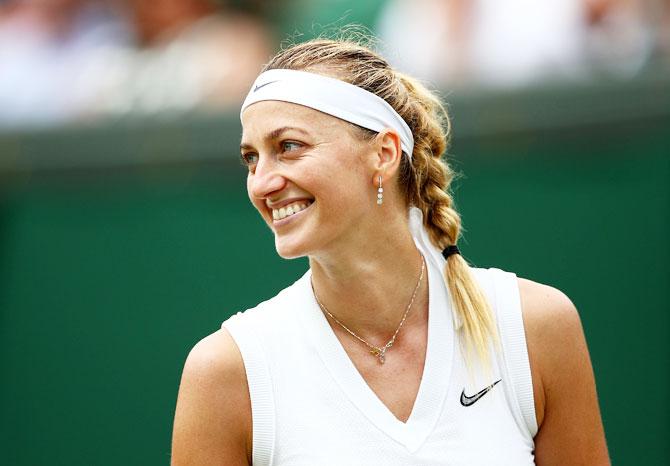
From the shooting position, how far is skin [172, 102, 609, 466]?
2.38 metres

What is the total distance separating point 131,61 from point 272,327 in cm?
315

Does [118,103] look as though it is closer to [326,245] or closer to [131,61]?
[131,61]

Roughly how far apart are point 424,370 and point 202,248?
6.44 feet

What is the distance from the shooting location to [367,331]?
2.57m

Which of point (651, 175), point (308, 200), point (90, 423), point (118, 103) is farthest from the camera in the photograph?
point (118, 103)

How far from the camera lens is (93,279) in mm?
4457

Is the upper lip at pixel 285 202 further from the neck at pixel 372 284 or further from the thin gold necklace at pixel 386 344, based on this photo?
the thin gold necklace at pixel 386 344

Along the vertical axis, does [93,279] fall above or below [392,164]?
above

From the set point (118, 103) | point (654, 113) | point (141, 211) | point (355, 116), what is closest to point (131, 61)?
point (118, 103)

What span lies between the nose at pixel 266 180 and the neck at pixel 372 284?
0.19 meters

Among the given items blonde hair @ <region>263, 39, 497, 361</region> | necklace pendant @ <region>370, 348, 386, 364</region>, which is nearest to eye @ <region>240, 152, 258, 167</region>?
blonde hair @ <region>263, 39, 497, 361</region>

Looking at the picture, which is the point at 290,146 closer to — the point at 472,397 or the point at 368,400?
the point at 368,400

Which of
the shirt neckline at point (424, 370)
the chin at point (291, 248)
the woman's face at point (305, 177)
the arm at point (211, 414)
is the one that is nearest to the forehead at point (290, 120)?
the woman's face at point (305, 177)

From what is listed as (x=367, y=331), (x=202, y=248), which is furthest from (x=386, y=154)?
(x=202, y=248)
